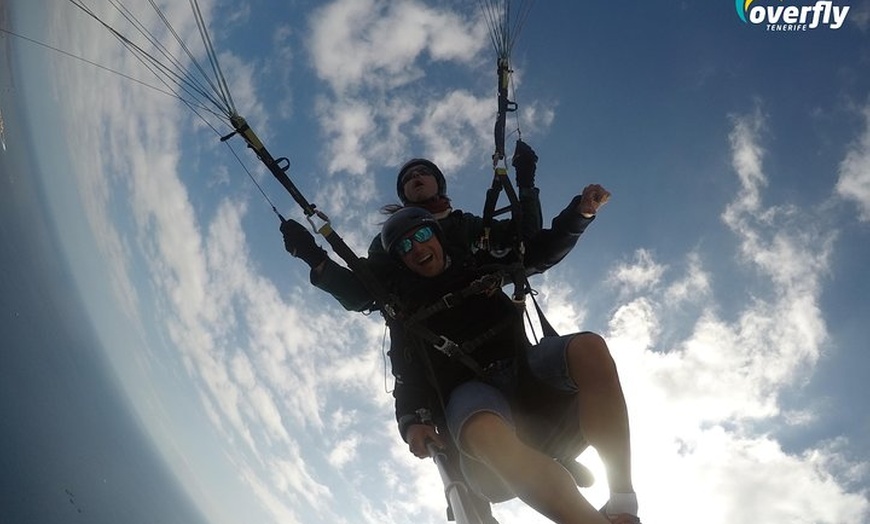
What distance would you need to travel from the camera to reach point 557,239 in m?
3.02

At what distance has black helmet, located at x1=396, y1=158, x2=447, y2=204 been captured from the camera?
3.75 metres

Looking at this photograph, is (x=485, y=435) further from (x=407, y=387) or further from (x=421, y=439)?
(x=407, y=387)

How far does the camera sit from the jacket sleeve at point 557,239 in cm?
297

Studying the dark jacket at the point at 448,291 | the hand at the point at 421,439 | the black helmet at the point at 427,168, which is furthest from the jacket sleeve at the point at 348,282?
the hand at the point at 421,439

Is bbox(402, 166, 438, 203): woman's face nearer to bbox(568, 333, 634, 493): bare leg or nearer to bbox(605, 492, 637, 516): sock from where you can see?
bbox(568, 333, 634, 493): bare leg

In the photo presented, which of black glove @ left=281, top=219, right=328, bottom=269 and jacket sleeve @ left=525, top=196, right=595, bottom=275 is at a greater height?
jacket sleeve @ left=525, top=196, right=595, bottom=275

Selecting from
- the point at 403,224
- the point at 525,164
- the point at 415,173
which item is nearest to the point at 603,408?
the point at 403,224

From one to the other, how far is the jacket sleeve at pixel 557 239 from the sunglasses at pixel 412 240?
29.8 inches

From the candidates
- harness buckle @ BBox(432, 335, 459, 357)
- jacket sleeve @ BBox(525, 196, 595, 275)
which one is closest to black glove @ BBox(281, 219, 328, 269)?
harness buckle @ BBox(432, 335, 459, 357)

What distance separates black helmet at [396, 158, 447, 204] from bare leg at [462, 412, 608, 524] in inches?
86.9

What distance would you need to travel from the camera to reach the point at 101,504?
69.6m

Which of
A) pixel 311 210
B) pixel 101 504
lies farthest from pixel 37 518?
pixel 311 210

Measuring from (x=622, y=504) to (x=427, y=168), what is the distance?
279 cm

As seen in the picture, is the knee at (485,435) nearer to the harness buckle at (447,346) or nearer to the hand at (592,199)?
the harness buckle at (447,346)
